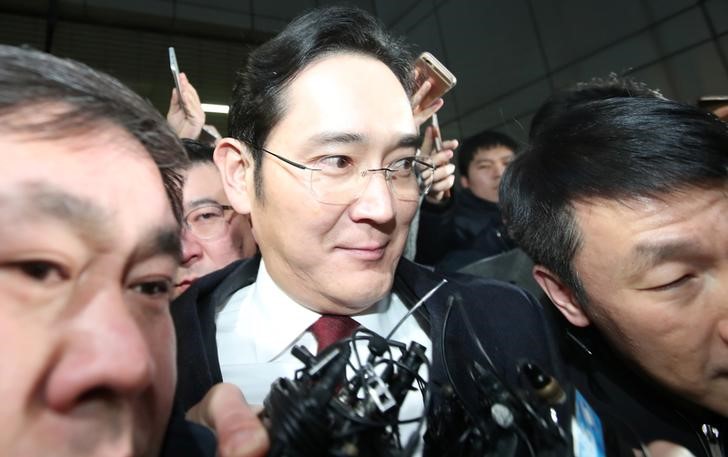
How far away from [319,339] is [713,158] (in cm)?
107

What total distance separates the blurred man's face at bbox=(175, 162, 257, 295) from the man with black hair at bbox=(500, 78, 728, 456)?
1.10 metres

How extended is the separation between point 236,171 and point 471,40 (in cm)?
397

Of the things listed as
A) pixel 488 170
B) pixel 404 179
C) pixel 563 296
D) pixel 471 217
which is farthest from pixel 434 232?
pixel 404 179

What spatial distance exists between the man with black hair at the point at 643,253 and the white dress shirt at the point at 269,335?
0.47m

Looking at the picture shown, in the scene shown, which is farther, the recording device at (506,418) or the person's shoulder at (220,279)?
the person's shoulder at (220,279)

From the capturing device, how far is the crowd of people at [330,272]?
0.41 metres

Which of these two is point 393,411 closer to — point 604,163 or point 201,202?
point 604,163

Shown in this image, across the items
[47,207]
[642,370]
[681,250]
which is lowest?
[642,370]

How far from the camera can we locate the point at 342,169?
3.08 ft

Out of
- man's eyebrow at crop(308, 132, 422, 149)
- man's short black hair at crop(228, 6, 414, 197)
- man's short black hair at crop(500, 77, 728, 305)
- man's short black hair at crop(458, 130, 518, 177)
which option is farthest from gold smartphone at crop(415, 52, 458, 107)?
man's short black hair at crop(458, 130, 518, 177)

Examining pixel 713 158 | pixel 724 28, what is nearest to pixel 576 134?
pixel 713 158

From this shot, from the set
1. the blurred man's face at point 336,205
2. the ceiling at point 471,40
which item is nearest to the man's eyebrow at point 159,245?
the blurred man's face at point 336,205

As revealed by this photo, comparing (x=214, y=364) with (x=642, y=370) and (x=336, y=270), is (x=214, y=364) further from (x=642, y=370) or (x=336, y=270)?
(x=642, y=370)

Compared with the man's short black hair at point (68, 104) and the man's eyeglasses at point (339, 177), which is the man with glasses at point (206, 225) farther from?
the man's short black hair at point (68, 104)
